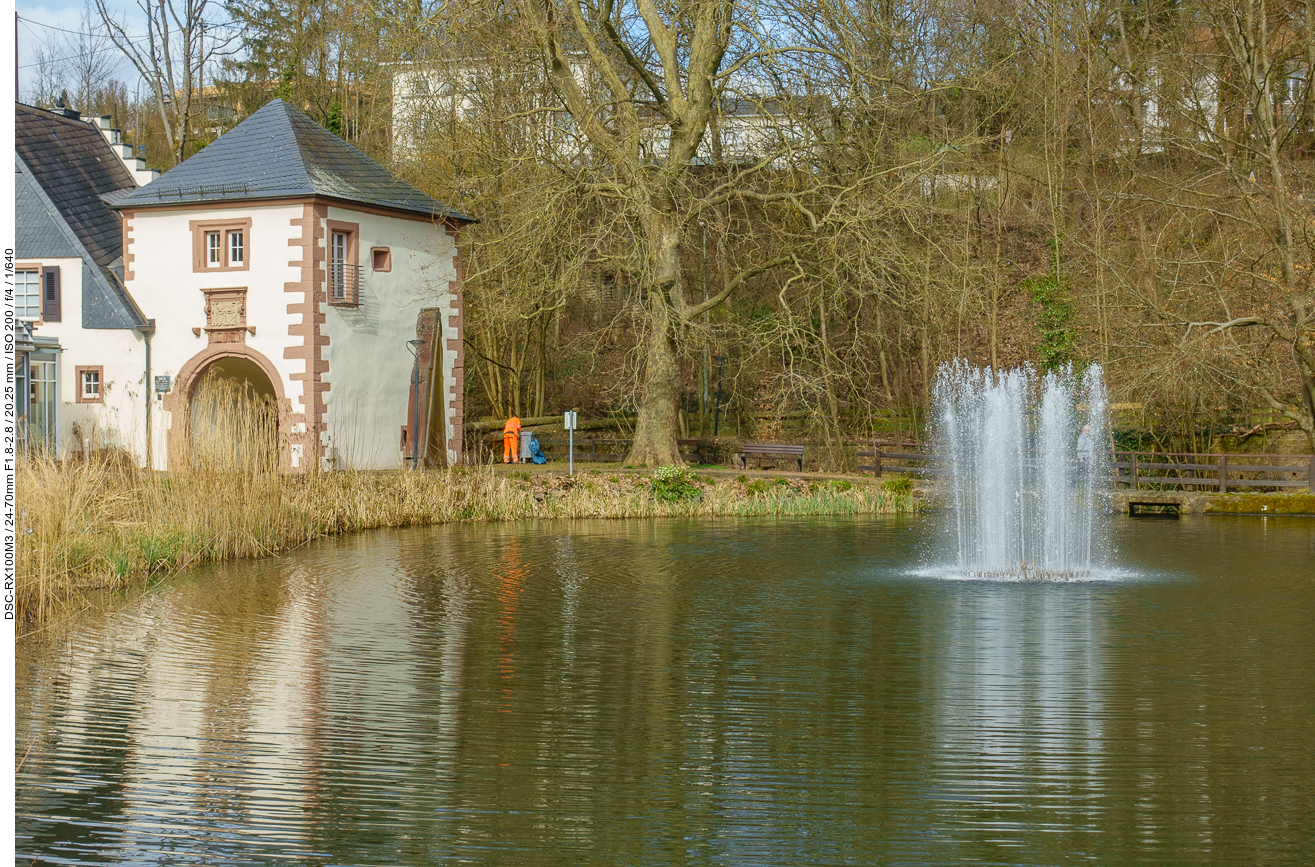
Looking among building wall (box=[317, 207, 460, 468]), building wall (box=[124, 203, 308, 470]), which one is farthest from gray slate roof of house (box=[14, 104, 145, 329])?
building wall (box=[317, 207, 460, 468])

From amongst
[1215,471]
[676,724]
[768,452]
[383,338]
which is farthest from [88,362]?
[676,724]

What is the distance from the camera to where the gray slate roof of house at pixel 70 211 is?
30391 millimetres

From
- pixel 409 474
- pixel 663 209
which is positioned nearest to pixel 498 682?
pixel 409 474

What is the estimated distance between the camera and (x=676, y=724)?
328 inches

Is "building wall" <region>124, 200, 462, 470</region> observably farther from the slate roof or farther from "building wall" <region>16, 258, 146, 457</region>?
the slate roof

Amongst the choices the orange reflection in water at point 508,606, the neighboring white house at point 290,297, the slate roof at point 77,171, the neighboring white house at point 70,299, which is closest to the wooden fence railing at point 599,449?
the neighboring white house at point 290,297

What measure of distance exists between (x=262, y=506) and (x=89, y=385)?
15.0m

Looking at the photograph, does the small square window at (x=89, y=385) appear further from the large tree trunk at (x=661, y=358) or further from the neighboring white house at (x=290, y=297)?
the large tree trunk at (x=661, y=358)

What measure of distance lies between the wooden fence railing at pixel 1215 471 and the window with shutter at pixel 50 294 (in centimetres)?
2395

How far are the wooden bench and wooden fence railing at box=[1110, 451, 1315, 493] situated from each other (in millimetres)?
6789

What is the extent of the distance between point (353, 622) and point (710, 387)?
30231mm

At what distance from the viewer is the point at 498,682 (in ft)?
31.3

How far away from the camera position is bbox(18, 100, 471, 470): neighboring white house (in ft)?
93.6

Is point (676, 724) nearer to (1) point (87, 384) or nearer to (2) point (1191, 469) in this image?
(2) point (1191, 469)
